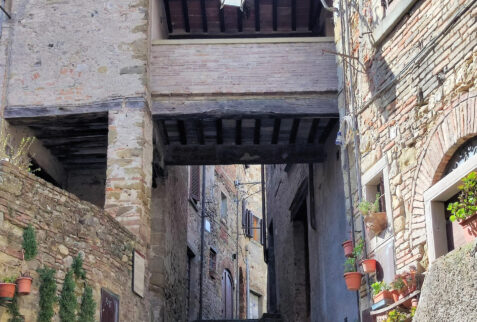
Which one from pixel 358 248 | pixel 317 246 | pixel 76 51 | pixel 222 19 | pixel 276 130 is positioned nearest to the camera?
pixel 358 248

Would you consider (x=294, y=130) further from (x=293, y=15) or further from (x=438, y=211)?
(x=438, y=211)

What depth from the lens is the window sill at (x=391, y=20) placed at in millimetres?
7988

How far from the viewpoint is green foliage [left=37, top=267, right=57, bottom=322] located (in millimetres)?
6953

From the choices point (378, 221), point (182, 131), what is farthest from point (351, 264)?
point (182, 131)

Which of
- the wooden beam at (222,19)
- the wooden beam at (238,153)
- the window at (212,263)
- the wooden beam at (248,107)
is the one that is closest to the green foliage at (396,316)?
the wooden beam at (248,107)

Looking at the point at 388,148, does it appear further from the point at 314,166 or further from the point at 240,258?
the point at 240,258

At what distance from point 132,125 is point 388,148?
3.83m

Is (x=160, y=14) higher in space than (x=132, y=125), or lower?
higher

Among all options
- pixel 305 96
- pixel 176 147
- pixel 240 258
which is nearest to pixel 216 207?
pixel 240 258

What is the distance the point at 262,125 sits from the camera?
11891 mm

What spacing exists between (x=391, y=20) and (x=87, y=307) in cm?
438

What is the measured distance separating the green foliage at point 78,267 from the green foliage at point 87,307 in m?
0.16

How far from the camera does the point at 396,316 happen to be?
24.1 feet

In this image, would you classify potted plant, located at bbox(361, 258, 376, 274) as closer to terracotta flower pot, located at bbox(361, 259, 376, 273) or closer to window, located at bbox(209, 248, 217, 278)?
terracotta flower pot, located at bbox(361, 259, 376, 273)
